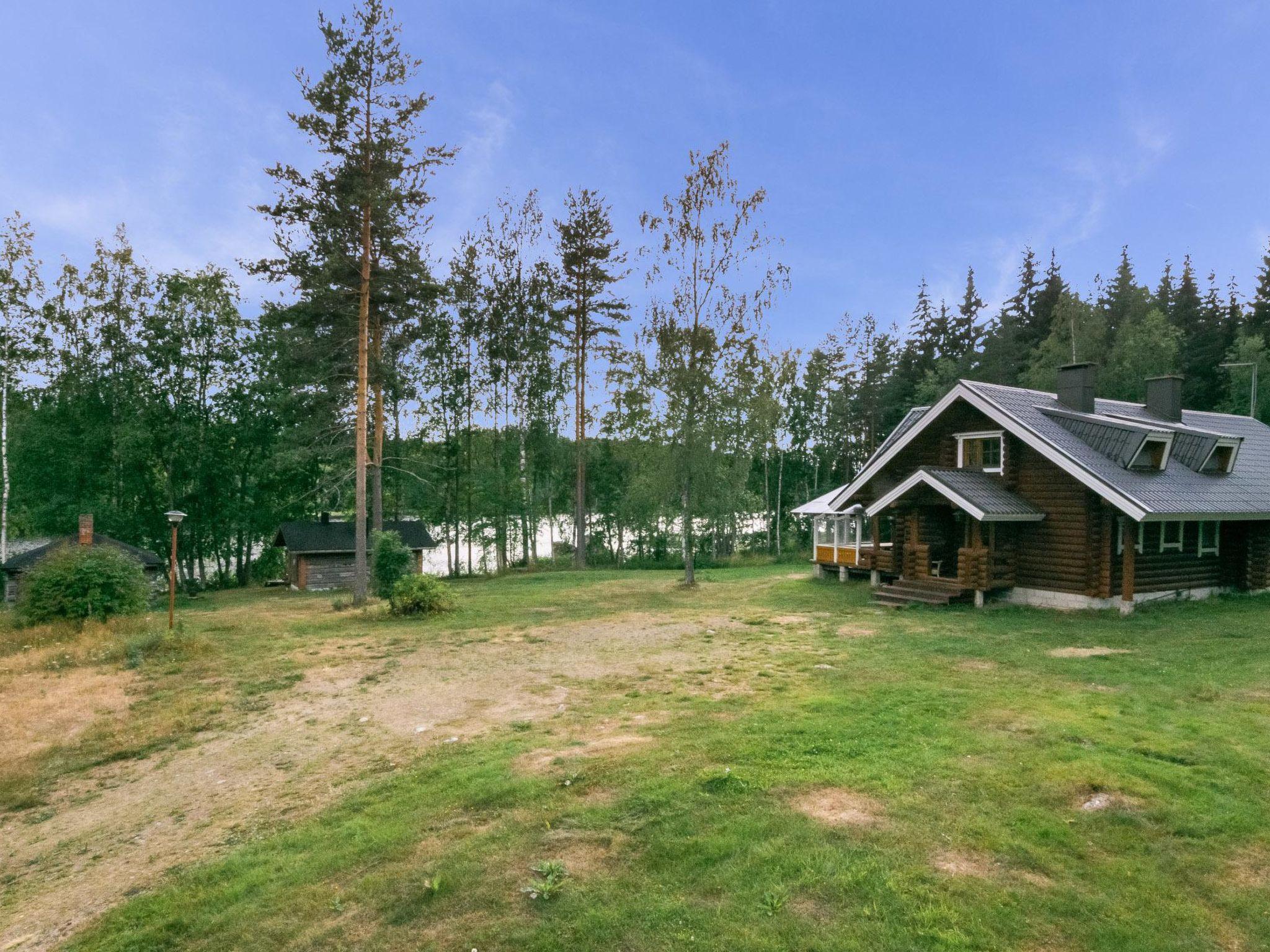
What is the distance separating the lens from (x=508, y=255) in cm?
3359

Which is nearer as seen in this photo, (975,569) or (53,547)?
(975,569)

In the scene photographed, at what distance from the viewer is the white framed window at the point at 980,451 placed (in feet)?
60.7

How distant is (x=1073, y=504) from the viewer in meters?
16.2

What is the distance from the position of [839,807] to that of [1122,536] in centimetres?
1470

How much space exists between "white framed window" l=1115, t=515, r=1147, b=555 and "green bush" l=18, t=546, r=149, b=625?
2454 cm

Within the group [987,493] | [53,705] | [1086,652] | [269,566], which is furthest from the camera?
[269,566]

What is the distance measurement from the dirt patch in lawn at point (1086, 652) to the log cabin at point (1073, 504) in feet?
13.9

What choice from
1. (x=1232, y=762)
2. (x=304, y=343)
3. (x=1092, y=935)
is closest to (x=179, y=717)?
(x=1092, y=935)

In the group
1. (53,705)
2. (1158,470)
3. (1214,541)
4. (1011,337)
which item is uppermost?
Result: (1011,337)

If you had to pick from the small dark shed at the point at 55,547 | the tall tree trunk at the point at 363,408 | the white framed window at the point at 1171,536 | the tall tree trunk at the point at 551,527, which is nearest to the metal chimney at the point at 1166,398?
the white framed window at the point at 1171,536

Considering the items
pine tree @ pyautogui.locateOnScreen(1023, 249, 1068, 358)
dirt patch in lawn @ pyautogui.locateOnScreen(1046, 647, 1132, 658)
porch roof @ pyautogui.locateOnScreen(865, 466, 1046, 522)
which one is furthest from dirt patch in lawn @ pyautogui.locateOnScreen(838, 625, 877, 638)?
pine tree @ pyautogui.locateOnScreen(1023, 249, 1068, 358)

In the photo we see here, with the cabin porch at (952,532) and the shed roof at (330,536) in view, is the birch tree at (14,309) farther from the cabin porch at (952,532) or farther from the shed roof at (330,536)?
the cabin porch at (952,532)

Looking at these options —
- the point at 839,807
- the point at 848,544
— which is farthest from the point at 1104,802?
the point at 848,544

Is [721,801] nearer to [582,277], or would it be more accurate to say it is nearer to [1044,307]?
[582,277]
